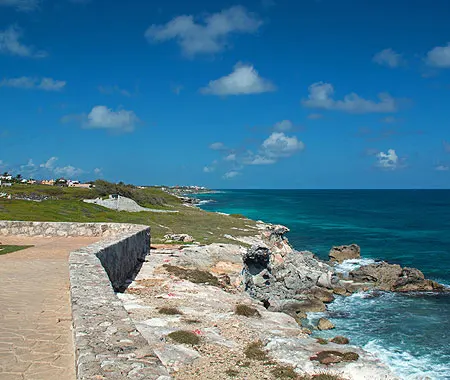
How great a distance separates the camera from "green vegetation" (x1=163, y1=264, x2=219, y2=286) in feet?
61.1

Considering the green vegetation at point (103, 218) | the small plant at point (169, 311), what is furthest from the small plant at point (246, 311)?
the green vegetation at point (103, 218)

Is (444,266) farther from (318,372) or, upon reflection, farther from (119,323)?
(119,323)

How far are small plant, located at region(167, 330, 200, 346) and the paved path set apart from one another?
9.14 ft

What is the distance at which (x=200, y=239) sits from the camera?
35031mm

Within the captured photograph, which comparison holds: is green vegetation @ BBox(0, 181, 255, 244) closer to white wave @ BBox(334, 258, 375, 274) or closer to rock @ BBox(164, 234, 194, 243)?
rock @ BBox(164, 234, 194, 243)

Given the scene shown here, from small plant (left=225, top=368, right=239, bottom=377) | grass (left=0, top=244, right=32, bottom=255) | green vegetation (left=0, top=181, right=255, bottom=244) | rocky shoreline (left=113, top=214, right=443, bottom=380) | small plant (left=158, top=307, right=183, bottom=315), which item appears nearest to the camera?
small plant (left=225, top=368, right=239, bottom=377)

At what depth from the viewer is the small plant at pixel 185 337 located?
1117 cm

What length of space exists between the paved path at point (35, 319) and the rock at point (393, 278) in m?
26.3

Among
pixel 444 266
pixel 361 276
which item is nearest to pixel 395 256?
pixel 444 266

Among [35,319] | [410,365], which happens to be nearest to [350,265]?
[410,365]

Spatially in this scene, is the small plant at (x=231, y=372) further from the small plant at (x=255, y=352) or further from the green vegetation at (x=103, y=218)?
the green vegetation at (x=103, y=218)

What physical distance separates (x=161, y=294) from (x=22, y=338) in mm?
7544

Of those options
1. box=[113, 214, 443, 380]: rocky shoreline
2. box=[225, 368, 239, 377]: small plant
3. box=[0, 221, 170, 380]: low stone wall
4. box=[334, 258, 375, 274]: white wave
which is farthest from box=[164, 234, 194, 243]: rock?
box=[225, 368, 239, 377]: small plant

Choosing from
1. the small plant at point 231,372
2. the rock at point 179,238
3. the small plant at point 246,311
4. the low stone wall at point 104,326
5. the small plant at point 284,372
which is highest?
the low stone wall at point 104,326
